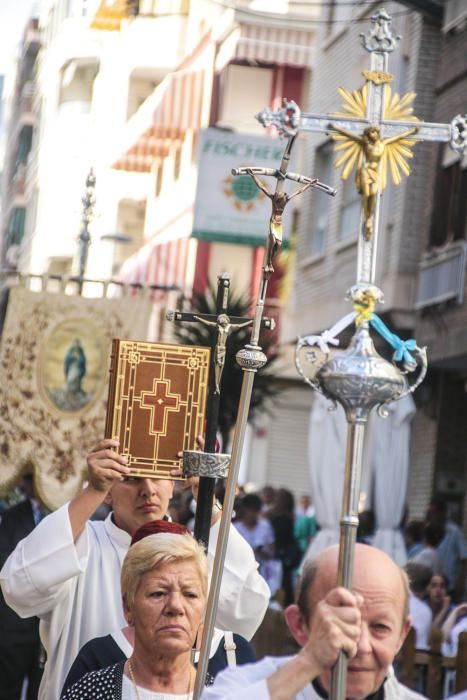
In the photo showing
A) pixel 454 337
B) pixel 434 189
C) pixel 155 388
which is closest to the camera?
pixel 155 388

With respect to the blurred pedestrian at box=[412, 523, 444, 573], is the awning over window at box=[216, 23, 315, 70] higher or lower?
higher

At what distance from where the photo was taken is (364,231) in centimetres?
398

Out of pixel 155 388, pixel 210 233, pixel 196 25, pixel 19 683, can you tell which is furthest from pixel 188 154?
pixel 155 388

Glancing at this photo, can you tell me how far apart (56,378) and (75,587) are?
370 inches

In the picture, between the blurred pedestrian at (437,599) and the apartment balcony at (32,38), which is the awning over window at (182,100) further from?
the apartment balcony at (32,38)

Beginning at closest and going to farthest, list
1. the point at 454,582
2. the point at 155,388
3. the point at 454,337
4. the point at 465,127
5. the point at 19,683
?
1. the point at 465,127
2. the point at 155,388
3. the point at 19,683
4. the point at 454,582
5. the point at 454,337

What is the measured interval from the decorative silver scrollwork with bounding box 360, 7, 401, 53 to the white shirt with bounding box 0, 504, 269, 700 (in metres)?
2.63

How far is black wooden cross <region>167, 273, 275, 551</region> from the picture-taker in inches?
243

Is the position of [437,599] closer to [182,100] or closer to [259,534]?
[259,534]

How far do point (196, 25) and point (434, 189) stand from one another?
83.0 ft

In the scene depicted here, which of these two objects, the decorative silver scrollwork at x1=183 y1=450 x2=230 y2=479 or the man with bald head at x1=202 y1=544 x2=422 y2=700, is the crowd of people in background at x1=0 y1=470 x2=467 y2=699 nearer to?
the decorative silver scrollwork at x1=183 y1=450 x2=230 y2=479

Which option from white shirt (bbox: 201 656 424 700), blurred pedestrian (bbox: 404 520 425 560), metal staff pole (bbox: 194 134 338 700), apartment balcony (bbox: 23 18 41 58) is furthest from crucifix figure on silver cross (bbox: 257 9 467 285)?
apartment balcony (bbox: 23 18 41 58)

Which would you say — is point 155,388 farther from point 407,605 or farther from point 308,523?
point 308,523

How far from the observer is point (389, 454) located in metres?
18.2
